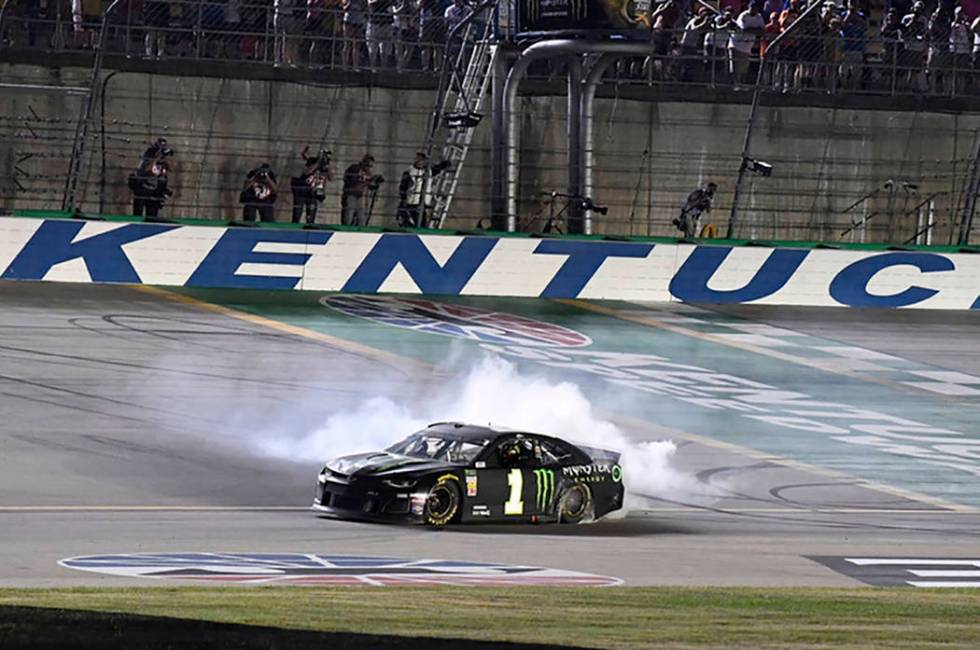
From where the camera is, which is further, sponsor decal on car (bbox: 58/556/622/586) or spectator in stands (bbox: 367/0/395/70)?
spectator in stands (bbox: 367/0/395/70)

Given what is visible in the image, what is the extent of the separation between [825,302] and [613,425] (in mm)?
8466

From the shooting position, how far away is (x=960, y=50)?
103 ft

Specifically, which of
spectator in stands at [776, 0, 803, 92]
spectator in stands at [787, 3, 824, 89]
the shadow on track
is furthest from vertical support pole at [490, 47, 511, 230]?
the shadow on track

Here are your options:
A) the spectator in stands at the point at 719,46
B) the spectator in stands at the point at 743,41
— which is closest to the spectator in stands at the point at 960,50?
the spectator in stands at the point at 743,41

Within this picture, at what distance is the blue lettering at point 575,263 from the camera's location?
85.9ft

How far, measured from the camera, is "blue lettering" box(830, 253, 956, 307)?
27.5 m

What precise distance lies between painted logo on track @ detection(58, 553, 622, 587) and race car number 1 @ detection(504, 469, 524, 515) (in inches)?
78.6

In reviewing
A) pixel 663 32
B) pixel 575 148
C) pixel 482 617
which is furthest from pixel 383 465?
pixel 663 32

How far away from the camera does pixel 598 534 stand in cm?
1548

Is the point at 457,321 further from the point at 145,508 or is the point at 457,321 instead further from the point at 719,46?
the point at 145,508

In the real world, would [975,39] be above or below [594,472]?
above

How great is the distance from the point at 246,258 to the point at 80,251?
88.9 inches

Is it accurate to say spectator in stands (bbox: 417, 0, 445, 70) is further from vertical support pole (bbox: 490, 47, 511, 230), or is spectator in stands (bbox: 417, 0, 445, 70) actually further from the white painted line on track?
the white painted line on track

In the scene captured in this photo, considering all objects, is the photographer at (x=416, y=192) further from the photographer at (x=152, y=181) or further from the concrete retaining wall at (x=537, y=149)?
the photographer at (x=152, y=181)
